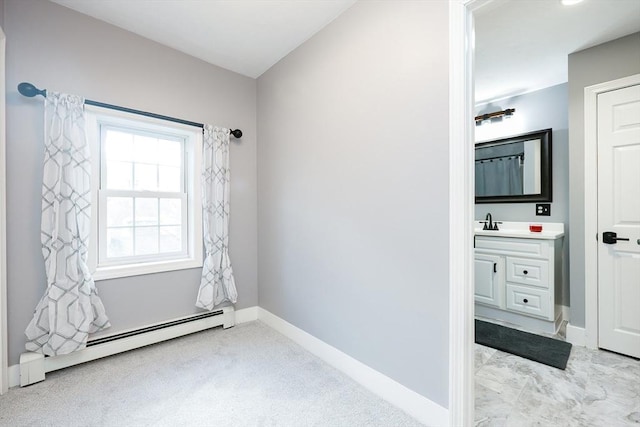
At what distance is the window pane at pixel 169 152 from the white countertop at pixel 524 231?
10.3ft

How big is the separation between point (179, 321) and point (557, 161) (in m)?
4.08

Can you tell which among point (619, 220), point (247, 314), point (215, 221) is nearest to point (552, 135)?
point (619, 220)

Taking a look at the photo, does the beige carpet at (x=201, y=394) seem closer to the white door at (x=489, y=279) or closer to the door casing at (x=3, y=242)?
the door casing at (x=3, y=242)

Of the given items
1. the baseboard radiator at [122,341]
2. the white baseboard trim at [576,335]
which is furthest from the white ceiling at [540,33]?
the baseboard radiator at [122,341]

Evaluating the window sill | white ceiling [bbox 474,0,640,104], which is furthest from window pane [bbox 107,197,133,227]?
white ceiling [bbox 474,0,640,104]

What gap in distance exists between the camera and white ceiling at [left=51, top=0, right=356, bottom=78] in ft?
6.23

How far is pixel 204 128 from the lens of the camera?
2.54 m

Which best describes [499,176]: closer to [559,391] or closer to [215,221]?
[559,391]

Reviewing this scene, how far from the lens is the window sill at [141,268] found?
6.95 ft

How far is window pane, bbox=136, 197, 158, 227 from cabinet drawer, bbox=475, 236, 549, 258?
3.25 metres

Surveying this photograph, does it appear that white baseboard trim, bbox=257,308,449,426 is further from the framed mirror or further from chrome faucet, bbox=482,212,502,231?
the framed mirror

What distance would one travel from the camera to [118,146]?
90.8 inches

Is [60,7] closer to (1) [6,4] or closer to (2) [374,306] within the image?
(1) [6,4]

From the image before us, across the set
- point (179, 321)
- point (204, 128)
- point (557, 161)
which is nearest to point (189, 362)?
point (179, 321)
